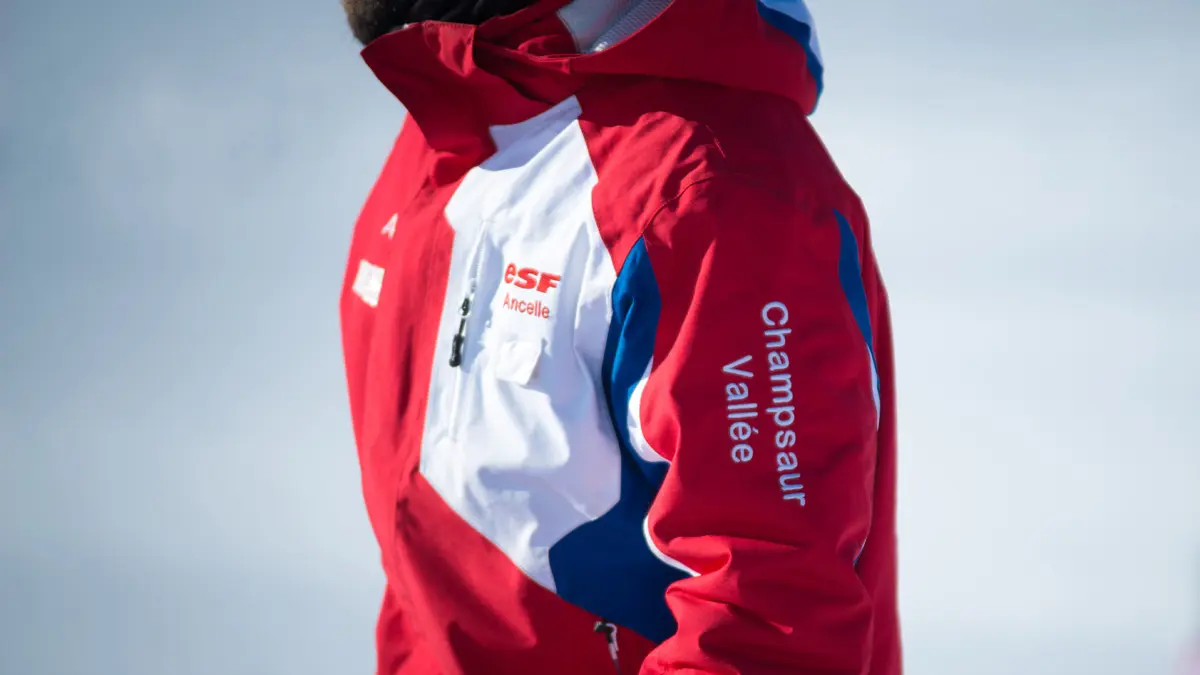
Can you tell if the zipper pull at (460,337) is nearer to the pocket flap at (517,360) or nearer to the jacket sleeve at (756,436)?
the pocket flap at (517,360)

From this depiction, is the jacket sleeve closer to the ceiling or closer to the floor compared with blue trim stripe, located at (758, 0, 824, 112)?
closer to the floor

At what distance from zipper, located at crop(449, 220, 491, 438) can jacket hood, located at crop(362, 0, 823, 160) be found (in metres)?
0.08

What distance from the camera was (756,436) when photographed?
657 millimetres

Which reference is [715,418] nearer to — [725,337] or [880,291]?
[725,337]

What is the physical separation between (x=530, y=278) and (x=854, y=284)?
0.21m

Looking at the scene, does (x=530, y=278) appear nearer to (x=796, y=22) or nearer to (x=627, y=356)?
(x=627, y=356)

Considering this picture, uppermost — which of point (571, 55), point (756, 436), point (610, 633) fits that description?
point (571, 55)

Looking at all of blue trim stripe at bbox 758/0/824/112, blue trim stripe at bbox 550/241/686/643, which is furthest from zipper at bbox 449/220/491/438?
blue trim stripe at bbox 758/0/824/112

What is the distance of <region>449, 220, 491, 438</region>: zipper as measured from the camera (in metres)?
0.80

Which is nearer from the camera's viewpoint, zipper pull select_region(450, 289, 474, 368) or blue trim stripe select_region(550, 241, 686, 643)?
blue trim stripe select_region(550, 241, 686, 643)

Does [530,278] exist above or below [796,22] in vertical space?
below

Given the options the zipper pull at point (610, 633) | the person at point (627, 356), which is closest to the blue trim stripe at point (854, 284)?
the person at point (627, 356)

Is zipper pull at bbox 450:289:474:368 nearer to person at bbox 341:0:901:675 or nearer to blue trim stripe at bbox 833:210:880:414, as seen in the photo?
person at bbox 341:0:901:675

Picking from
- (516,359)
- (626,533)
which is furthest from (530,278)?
(626,533)
